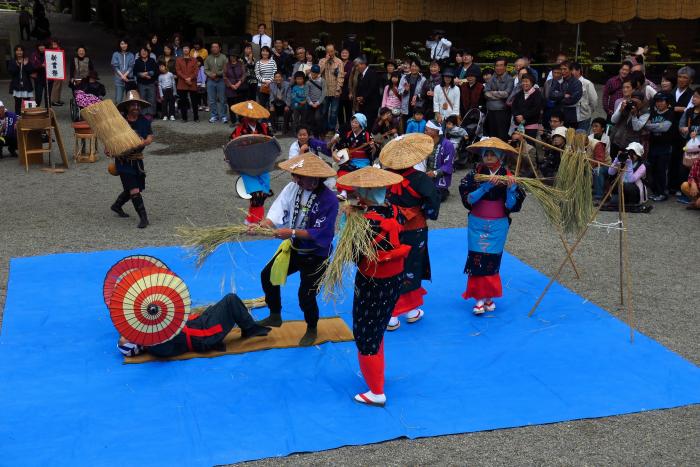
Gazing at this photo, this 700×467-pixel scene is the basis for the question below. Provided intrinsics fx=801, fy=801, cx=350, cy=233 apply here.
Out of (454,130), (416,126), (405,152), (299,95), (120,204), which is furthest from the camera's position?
(299,95)

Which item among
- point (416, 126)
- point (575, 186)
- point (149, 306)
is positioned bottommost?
point (149, 306)

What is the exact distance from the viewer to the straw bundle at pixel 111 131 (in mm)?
9016

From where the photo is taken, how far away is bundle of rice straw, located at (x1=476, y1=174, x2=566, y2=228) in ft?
22.2

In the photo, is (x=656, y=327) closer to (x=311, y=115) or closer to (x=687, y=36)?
(x=311, y=115)

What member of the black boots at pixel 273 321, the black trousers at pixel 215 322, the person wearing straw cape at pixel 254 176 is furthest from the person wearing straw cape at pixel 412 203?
the person wearing straw cape at pixel 254 176

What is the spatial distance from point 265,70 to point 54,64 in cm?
402

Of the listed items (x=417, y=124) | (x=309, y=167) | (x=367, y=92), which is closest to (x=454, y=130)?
(x=417, y=124)

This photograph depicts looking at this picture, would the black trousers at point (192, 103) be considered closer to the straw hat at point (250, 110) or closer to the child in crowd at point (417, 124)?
the child in crowd at point (417, 124)

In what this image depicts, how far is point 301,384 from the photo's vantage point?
5.80 m


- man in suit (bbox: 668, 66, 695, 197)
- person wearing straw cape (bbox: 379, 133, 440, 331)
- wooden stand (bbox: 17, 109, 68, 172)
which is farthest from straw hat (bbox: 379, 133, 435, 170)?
wooden stand (bbox: 17, 109, 68, 172)

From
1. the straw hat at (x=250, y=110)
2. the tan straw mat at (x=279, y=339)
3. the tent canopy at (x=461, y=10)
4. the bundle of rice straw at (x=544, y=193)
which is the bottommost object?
the tan straw mat at (x=279, y=339)

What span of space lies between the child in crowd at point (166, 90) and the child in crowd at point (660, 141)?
9.70 m

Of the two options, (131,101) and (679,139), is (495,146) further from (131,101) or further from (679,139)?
(679,139)

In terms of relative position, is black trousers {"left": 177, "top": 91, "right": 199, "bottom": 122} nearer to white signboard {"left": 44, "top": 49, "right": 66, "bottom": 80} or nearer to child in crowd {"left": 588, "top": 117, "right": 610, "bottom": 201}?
white signboard {"left": 44, "top": 49, "right": 66, "bottom": 80}
